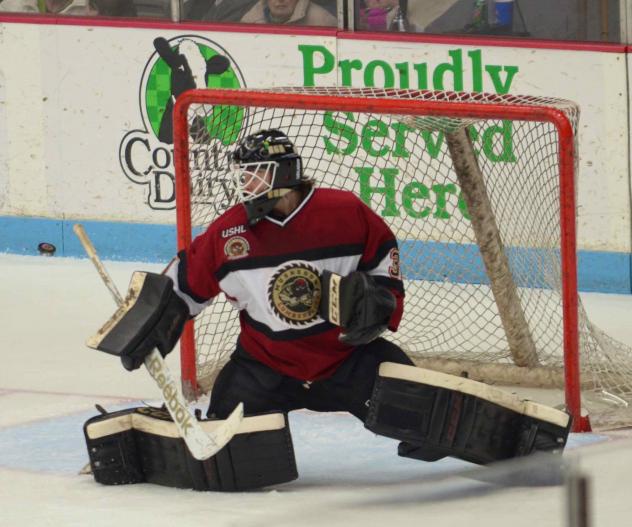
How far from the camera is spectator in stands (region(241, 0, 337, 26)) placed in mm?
7152

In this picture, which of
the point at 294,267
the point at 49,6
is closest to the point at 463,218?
the point at 294,267

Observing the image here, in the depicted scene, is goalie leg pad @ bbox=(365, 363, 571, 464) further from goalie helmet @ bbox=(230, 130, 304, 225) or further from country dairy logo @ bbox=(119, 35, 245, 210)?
country dairy logo @ bbox=(119, 35, 245, 210)

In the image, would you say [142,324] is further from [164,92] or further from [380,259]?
[164,92]

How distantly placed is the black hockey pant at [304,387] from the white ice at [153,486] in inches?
8.1

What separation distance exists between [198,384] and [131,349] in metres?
1.35

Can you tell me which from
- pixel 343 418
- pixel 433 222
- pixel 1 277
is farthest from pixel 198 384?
pixel 1 277

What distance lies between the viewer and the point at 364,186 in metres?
6.14

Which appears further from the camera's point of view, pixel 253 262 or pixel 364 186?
pixel 364 186

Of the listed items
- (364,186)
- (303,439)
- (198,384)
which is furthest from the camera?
(364,186)

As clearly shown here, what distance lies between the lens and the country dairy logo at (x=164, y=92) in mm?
7324

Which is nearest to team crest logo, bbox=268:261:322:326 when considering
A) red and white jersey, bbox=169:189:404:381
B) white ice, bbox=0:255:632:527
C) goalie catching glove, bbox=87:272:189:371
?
red and white jersey, bbox=169:189:404:381

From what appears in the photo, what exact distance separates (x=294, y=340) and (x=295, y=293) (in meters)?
0.13

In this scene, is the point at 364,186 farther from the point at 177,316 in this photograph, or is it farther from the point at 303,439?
the point at 177,316

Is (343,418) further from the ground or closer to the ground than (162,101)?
closer to the ground
